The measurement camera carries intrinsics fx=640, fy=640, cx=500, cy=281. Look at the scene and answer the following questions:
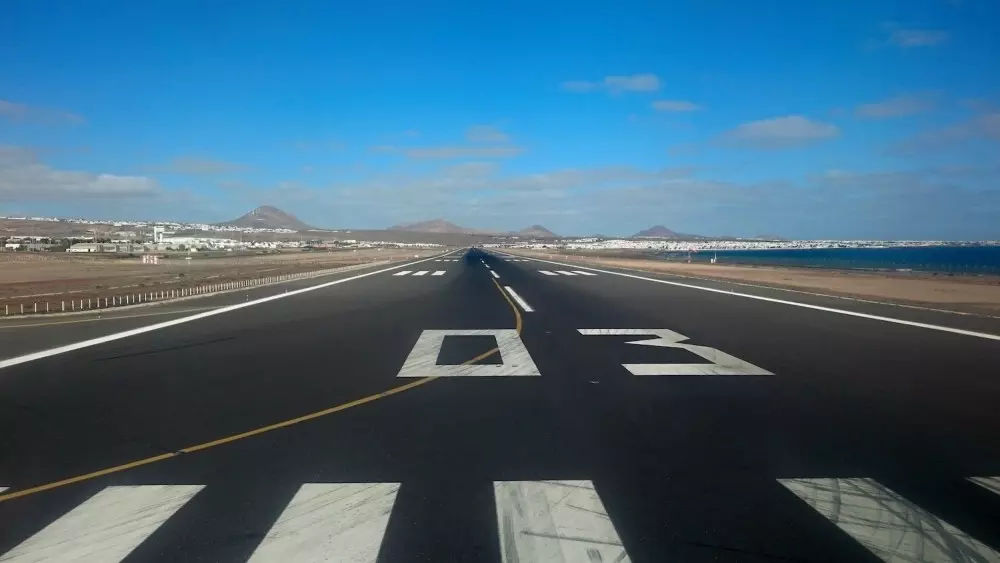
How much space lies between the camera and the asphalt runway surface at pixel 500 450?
465 centimetres

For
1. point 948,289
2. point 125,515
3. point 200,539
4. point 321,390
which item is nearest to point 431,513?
point 200,539

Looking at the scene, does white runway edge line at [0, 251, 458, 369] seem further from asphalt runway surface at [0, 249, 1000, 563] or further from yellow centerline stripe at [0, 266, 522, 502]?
yellow centerline stripe at [0, 266, 522, 502]

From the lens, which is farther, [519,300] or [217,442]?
[519,300]

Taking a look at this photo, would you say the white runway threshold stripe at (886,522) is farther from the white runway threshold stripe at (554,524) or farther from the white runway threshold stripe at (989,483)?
the white runway threshold stripe at (554,524)

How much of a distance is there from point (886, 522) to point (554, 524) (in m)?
2.54

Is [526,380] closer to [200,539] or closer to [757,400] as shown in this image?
[757,400]

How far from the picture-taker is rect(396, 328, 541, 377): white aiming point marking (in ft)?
35.5

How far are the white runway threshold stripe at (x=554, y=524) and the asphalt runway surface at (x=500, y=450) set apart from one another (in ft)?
0.08

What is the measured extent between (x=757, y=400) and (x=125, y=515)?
7.61 meters

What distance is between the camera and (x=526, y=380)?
403 inches

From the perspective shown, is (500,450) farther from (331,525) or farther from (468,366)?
(468,366)

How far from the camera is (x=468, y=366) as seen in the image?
37.7 feet

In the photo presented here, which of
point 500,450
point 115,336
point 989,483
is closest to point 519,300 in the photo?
point 115,336

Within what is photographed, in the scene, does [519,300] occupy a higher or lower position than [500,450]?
lower
